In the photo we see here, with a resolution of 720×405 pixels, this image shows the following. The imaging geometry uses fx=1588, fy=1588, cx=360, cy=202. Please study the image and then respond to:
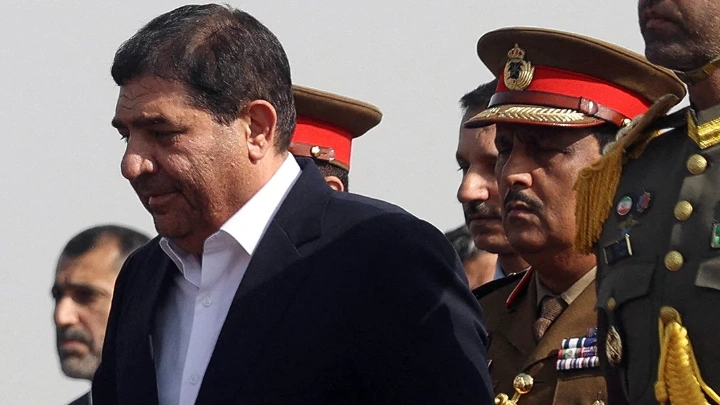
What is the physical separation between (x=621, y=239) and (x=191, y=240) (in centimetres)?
103

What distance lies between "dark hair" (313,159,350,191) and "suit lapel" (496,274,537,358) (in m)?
1.34

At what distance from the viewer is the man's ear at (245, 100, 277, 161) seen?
3842 millimetres

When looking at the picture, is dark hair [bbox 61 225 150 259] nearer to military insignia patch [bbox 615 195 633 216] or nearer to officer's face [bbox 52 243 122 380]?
officer's face [bbox 52 243 122 380]

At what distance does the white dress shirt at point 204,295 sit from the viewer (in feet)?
12.1

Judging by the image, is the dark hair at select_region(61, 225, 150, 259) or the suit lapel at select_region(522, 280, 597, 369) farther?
the dark hair at select_region(61, 225, 150, 259)

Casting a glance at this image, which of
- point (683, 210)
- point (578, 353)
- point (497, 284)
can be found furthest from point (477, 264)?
point (683, 210)

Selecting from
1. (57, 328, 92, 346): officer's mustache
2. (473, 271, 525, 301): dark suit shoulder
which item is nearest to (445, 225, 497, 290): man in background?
(57, 328, 92, 346): officer's mustache

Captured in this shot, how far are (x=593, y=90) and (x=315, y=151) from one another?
1.54 meters

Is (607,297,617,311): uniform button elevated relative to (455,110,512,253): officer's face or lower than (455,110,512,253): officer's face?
lower

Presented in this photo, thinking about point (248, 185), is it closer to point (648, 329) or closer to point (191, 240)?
point (191, 240)

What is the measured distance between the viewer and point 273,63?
3908 millimetres

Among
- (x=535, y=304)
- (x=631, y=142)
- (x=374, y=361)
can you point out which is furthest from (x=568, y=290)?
(x=374, y=361)

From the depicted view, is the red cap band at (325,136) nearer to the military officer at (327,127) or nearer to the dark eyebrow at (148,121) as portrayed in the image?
the military officer at (327,127)

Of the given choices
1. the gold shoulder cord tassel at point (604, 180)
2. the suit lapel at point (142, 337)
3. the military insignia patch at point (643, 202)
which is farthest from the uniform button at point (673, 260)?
the suit lapel at point (142, 337)
